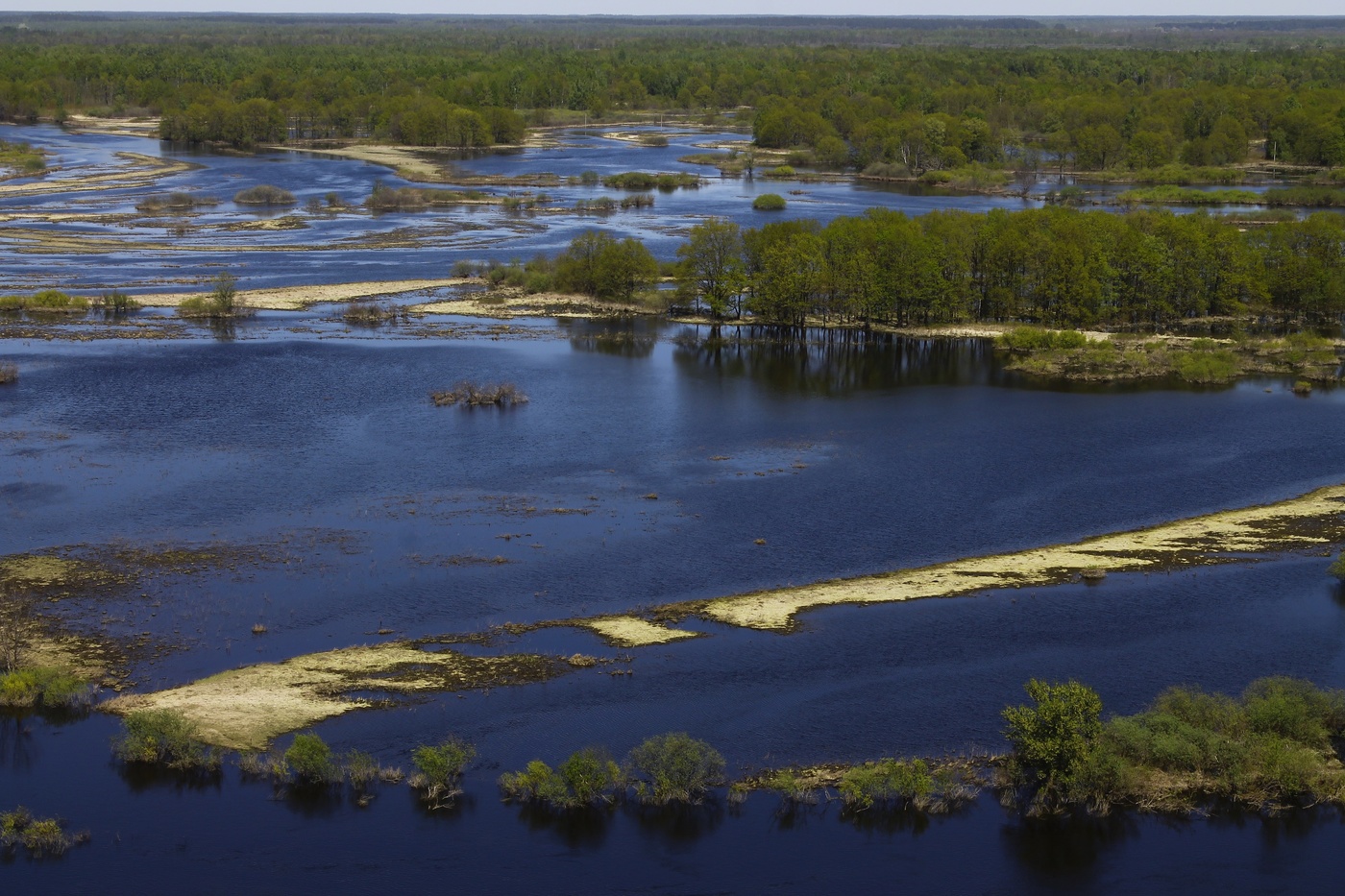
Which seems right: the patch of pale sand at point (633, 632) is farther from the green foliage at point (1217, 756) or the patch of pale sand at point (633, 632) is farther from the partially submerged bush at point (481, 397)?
the partially submerged bush at point (481, 397)

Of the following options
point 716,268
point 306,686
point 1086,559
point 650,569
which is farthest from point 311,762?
point 716,268

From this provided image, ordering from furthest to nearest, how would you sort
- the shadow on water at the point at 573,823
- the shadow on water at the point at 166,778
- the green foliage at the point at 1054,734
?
1. the shadow on water at the point at 166,778
2. the green foliage at the point at 1054,734
3. the shadow on water at the point at 573,823

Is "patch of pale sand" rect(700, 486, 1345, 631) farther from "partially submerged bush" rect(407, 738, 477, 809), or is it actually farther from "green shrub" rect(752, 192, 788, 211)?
"green shrub" rect(752, 192, 788, 211)

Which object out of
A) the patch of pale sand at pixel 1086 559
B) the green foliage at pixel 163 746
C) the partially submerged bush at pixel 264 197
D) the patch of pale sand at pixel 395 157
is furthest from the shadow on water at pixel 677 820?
the patch of pale sand at pixel 395 157

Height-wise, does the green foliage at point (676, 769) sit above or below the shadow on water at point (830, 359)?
below

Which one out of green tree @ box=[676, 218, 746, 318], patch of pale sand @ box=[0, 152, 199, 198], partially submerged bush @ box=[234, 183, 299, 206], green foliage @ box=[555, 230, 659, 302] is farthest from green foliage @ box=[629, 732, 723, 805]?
patch of pale sand @ box=[0, 152, 199, 198]

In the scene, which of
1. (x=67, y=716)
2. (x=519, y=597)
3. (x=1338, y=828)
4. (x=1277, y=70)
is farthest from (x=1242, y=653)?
(x=1277, y=70)

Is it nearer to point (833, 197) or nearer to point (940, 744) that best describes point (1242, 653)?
point (940, 744)
